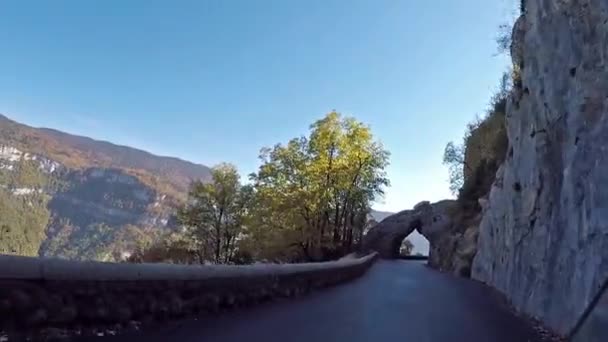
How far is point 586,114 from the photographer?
8.14 m

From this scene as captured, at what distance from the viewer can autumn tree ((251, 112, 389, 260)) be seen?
3434 centimetres

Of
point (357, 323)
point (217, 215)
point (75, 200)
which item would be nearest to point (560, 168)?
point (357, 323)

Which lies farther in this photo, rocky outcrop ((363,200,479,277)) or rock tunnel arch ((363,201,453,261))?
rock tunnel arch ((363,201,453,261))

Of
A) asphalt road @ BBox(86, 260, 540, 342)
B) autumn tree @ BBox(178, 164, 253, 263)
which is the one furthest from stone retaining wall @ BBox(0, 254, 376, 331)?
autumn tree @ BBox(178, 164, 253, 263)

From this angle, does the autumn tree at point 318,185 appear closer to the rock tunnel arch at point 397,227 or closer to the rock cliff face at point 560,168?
the rock tunnel arch at point 397,227

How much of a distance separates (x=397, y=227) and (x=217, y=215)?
17798 millimetres

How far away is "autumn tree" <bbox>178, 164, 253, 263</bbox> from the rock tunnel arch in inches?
496

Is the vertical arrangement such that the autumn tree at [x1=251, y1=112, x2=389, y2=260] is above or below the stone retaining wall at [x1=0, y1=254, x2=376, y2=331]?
above

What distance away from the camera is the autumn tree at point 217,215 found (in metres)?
41.8

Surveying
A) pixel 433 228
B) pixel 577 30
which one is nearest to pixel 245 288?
pixel 577 30

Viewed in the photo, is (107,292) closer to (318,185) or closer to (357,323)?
(357,323)

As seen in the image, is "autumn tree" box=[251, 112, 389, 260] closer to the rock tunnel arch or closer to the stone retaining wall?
the rock tunnel arch

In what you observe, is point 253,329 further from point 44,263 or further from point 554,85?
point 554,85

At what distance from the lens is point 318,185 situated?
34562 millimetres
